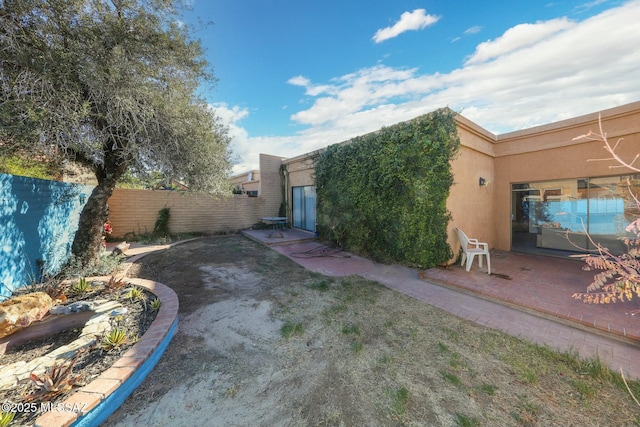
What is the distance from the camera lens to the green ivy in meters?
6.00

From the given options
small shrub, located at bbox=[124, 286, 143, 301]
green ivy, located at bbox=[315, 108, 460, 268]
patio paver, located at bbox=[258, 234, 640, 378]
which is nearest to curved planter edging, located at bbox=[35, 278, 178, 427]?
small shrub, located at bbox=[124, 286, 143, 301]

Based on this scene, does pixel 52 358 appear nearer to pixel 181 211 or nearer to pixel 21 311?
pixel 21 311

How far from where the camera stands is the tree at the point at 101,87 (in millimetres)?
3260

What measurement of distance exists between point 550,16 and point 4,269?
11.7 meters

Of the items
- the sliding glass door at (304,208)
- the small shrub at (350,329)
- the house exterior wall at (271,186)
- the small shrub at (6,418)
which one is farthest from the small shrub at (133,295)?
the house exterior wall at (271,186)

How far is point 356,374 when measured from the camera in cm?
266

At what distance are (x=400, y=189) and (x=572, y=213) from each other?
553 cm

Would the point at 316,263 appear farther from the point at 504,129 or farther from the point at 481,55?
the point at 504,129

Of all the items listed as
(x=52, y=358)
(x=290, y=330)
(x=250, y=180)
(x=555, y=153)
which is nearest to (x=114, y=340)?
(x=52, y=358)

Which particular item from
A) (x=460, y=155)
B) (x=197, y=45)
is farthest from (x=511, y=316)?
(x=197, y=45)

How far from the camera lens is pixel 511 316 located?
13.1 ft

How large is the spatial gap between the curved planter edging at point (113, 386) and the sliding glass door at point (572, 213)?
Result: 8.66m

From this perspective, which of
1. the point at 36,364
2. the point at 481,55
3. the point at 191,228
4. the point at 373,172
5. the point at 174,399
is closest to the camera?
the point at 174,399

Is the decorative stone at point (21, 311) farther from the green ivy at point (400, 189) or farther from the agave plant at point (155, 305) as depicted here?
the green ivy at point (400, 189)
